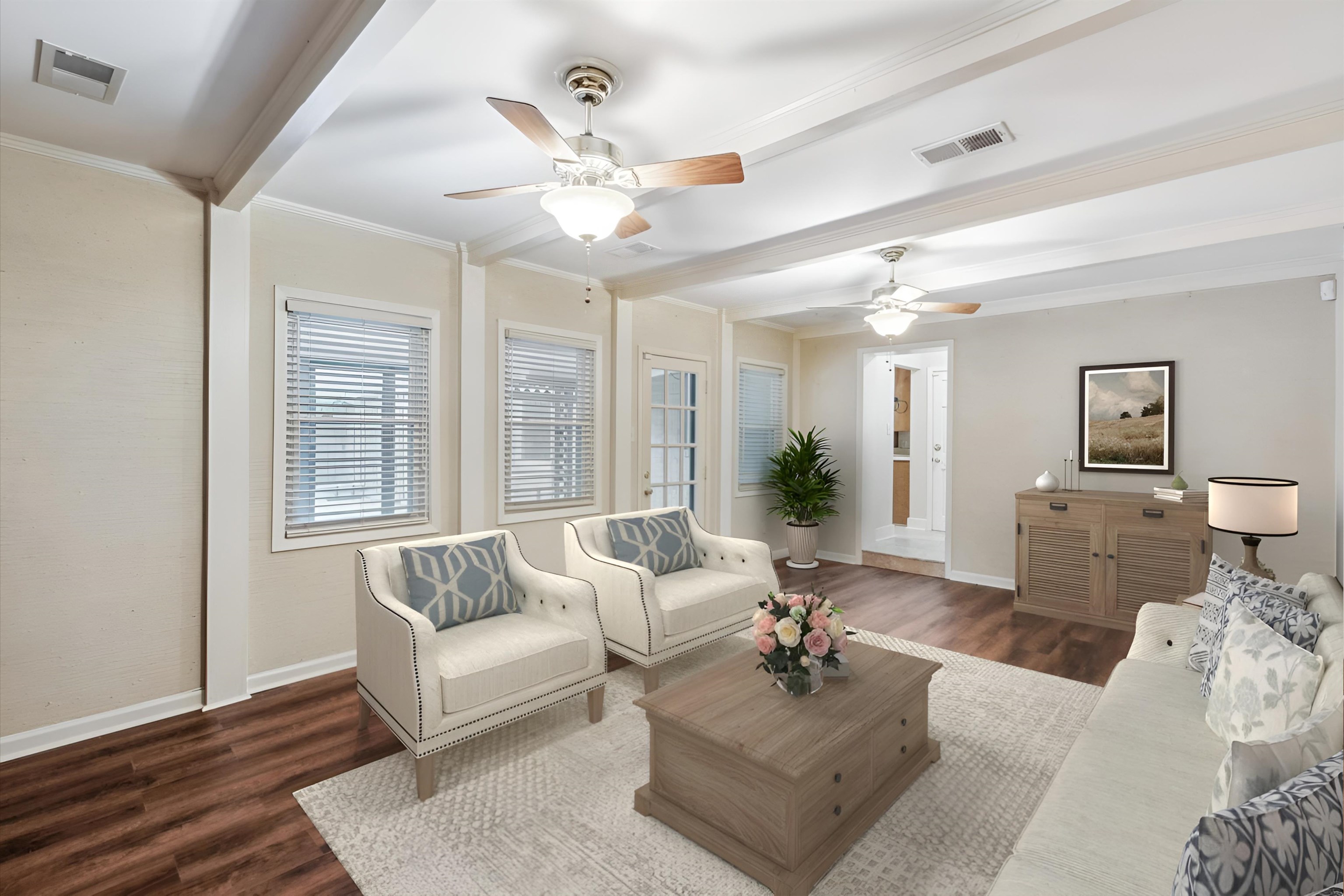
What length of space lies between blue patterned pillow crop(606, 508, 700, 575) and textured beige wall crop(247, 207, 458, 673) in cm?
146

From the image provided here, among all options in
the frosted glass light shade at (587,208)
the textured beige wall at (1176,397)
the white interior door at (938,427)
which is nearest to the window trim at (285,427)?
the frosted glass light shade at (587,208)

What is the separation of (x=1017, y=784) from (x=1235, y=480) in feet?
6.61

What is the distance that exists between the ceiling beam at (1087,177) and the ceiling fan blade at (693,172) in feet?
5.02

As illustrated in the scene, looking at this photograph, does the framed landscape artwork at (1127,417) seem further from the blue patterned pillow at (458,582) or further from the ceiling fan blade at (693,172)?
the blue patterned pillow at (458,582)

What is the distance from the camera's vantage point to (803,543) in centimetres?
607

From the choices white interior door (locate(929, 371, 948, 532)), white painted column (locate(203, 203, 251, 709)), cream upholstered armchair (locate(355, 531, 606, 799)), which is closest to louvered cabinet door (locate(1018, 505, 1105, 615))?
white interior door (locate(929, 371, 948, 532))

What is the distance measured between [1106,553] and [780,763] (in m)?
3.77

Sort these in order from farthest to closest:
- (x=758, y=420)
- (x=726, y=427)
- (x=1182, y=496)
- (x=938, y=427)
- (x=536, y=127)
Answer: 1. (x=938, y=427)
2. (x=758, y=420)
3. (x=726, y=427)
4. (x=1182, y=496)
5. (x=536, y=127)

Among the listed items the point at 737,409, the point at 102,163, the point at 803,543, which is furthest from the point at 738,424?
the point at 102,163

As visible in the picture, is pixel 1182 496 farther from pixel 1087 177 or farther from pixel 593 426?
pixel 593 426

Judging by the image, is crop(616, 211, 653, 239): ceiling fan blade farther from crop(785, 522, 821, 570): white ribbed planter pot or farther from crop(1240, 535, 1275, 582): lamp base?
crop(785, 522, 821, 570): white ribbed planter pot

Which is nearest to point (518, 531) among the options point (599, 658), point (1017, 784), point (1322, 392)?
point (599, 658)

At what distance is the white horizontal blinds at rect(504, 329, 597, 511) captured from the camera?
4289mm

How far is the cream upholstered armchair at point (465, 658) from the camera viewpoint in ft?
7.50
